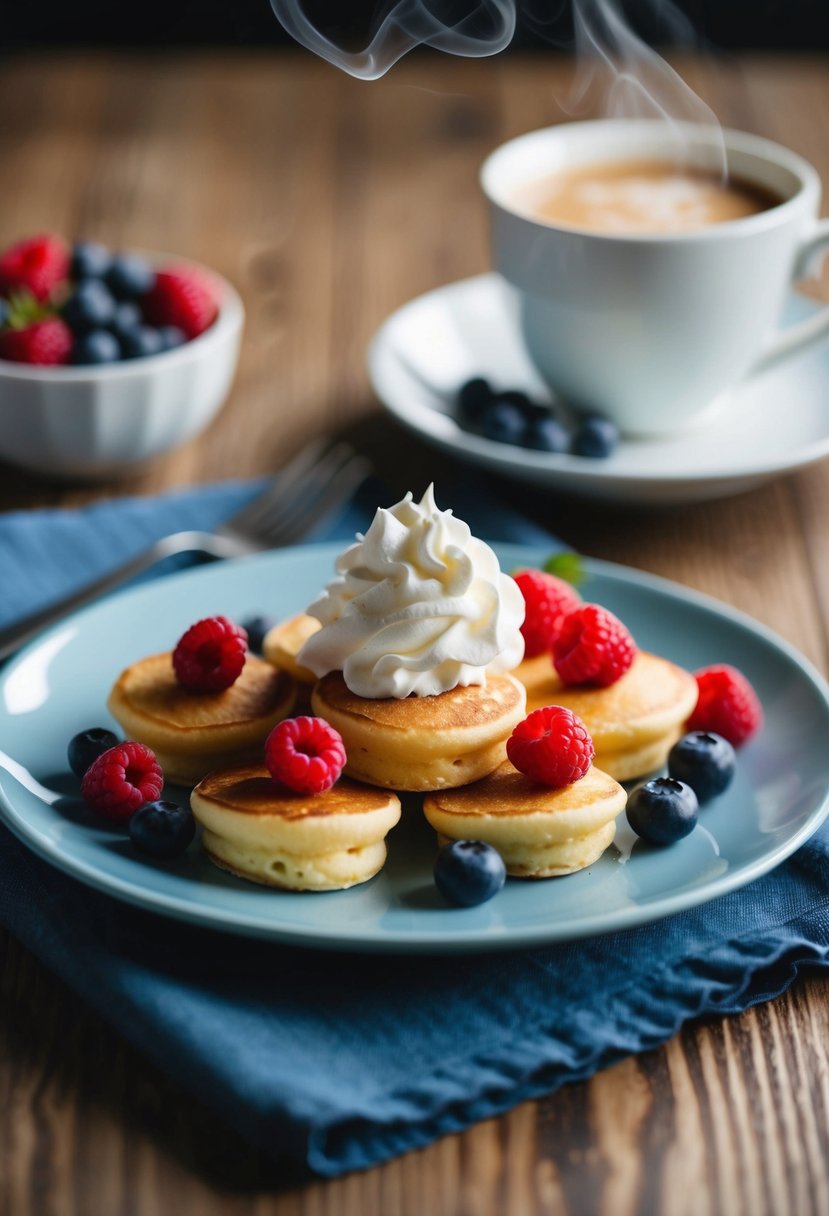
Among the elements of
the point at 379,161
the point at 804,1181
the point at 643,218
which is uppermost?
the point at 643,218

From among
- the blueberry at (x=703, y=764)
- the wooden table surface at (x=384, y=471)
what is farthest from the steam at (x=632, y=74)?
the blueberry at (x=703, y=764)

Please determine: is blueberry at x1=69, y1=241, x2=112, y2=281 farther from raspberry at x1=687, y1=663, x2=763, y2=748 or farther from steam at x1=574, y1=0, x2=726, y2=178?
raspberry at x1=687, y1=663, x2=763, y2=748

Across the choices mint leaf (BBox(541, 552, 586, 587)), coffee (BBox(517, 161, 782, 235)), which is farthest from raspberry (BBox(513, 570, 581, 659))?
coffee (BBox(517, 161, 782, 235))

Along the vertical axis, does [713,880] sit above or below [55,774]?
above

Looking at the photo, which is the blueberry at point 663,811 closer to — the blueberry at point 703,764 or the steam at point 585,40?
the blueberry at point 703,764

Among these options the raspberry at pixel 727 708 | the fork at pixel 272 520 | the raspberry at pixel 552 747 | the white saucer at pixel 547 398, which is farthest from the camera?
the white saucer at pixel 547 398

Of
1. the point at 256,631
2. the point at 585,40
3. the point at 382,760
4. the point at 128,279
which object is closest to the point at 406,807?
the point at 382,760

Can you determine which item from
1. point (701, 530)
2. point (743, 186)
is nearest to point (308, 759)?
point (701, 530)

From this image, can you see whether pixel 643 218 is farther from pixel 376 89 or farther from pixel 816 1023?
pixel 376 89
